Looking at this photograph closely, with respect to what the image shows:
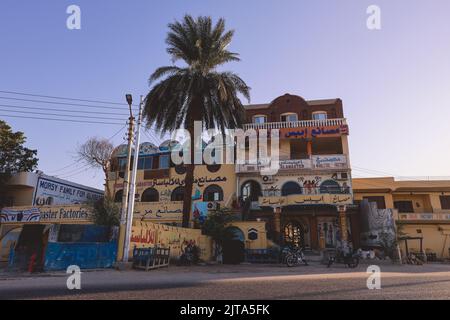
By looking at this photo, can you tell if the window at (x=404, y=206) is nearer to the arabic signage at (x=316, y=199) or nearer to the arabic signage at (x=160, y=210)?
the arabic signage at (x=316, y=199)

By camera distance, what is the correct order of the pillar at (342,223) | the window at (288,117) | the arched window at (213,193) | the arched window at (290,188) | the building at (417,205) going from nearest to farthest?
the pillar at (342,223) < the arched window at (290,188) < the arched window at (213,193) < the building at (417,205) < the window at (288,117)

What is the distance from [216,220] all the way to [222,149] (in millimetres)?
8471

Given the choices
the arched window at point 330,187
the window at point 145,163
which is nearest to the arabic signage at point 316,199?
the arched window at point 330,187

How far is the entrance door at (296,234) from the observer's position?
26.4 metres

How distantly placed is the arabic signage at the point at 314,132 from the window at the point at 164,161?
11.1 metres

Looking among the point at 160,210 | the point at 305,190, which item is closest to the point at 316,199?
the point at 305,190

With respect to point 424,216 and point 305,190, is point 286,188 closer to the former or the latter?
point 305,190

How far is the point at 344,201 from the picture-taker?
933 inches

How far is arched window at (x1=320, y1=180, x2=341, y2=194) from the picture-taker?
25859 mm

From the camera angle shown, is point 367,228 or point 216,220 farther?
point 367,228

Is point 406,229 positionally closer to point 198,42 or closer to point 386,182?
point 386,182

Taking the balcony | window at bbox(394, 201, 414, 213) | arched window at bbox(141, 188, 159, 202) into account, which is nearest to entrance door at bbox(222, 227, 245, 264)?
the balcony
